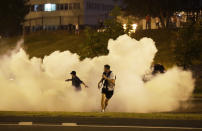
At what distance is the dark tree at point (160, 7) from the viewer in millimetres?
58469

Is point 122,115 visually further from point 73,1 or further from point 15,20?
point 73,1

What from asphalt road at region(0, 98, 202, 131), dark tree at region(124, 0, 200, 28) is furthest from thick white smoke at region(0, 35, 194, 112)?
dark tree at region(124, 0, 200, 28)

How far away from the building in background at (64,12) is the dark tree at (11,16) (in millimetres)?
6692

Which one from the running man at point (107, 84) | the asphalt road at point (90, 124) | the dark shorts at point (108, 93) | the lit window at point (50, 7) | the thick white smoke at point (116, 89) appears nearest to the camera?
the asphalt road at point (90, 124)

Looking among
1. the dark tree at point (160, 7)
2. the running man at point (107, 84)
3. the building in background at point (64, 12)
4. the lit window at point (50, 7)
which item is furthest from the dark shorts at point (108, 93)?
the lit window at point (50, 7)

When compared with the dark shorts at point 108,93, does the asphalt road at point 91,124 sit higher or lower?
lower

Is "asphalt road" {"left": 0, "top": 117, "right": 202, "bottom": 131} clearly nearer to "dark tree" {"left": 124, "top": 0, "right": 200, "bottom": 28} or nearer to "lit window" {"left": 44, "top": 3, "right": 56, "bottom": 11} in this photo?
"dark tree" {"left": 124, "top": 0, "right": 200, "bottom": 28}

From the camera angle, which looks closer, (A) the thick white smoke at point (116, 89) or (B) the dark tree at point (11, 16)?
(A) the thick white smoke at point (116, 89)

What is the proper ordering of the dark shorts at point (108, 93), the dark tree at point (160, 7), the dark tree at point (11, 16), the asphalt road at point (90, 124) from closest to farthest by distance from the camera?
the asphalt road at point (90, 124)
the dark shorts at point (108, 93)
the dark tree at point (160, 7)
the dark tree at point (11, 16)

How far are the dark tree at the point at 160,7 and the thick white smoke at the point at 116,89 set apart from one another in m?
35.6

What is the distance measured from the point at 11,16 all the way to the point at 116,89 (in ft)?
189

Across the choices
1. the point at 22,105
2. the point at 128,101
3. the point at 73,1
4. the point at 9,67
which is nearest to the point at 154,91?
the point at 128,101

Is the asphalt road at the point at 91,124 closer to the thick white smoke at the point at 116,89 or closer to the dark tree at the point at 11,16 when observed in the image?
the thick white smoke at the point at 116,89

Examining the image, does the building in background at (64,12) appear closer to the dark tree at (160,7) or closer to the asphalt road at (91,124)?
the dark tree at (160,7)
